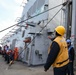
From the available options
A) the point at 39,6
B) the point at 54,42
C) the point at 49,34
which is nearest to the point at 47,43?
the point at 49,34

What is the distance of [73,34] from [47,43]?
16.2 ft

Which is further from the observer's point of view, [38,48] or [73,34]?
[38,48]

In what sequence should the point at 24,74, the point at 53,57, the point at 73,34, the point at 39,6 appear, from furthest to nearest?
1. the point at 39,6
2. the point at 73,34
3. the point at 24,74
4. the point at 53,57

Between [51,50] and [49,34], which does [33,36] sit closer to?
[49,34]

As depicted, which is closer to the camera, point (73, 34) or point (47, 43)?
point (73, 34)

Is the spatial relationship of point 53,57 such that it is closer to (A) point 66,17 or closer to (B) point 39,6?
(A) point 66,17

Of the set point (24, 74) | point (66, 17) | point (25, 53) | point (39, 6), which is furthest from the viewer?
point (39, 6)

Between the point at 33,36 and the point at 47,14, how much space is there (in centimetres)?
208

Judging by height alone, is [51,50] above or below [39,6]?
below

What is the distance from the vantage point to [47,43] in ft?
67.1

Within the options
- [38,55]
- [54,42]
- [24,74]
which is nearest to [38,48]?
[38,55]

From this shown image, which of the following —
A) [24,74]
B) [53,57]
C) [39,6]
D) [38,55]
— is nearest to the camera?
[53,57]

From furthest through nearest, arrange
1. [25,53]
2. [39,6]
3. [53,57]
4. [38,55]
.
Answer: [39,6]
[25,53]
[38,55]
[53,57]

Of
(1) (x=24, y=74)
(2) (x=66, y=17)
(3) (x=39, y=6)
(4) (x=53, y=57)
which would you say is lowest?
(1) (x=24, y=74)
